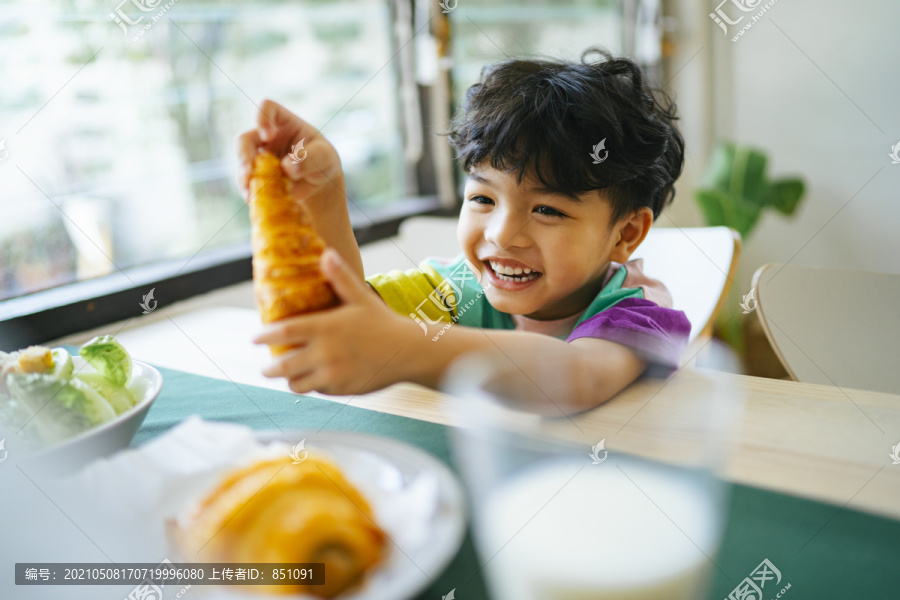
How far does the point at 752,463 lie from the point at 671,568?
0.28m

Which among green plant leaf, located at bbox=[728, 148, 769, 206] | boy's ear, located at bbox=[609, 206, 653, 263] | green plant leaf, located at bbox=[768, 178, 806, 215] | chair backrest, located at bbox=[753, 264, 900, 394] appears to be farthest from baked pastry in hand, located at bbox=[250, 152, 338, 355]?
green plant leaf, located at bbox=[768, 178, 806, 215]

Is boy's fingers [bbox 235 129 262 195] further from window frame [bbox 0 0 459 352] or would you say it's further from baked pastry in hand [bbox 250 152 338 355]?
window frame [bbox 0 0 459 352]

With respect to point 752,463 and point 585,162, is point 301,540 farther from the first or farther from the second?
point 585,162

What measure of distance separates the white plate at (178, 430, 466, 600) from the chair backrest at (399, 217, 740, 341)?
755 mm

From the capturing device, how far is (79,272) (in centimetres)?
136

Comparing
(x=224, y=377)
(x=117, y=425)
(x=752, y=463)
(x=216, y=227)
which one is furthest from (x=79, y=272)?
(x=752, y=463)

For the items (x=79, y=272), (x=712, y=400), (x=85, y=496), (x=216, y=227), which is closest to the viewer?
(x=712, y=400)

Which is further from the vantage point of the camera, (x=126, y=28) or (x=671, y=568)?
(x=126, y=28)

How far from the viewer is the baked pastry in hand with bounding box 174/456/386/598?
332 millimetres
